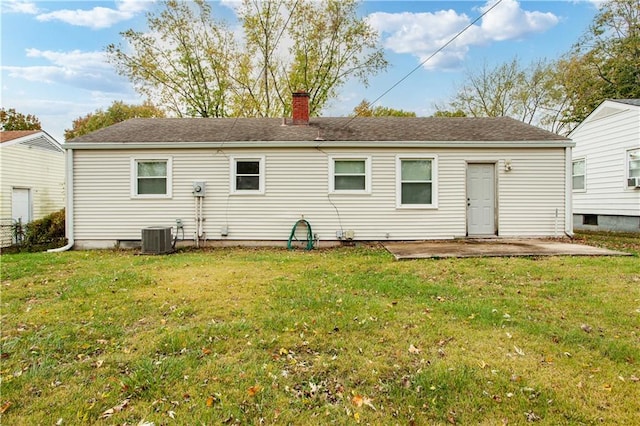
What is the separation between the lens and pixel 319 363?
2965mm

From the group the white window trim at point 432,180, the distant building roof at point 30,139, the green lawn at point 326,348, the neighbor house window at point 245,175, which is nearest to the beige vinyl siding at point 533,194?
the white window trim at point 432,180

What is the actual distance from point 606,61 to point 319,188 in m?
20.7

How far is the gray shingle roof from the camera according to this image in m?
9.51

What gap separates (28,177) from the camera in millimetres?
14812

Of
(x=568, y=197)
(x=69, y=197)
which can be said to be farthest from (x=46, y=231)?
(x=568, y=197)

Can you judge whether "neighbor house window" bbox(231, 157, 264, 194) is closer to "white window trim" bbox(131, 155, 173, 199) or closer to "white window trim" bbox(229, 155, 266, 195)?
"white window trim" bbox(229, 155, 266, 195)

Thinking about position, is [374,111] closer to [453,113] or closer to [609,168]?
[453,113]

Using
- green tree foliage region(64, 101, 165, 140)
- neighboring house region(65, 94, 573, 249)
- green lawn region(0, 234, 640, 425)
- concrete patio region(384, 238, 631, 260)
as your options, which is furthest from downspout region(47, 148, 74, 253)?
green tree foliage region(64, 101, 165, 140)

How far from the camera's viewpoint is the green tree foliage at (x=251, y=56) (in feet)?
65.6

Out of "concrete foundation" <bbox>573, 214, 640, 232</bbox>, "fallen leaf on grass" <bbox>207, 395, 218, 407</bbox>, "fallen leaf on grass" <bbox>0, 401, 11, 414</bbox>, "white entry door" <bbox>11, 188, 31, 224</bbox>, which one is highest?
"white entry door" <bbox>11, 188, 31, 224</bbox>

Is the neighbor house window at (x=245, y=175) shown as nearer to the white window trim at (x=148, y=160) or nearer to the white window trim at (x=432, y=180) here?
the white window trim at (x=148, y=160)

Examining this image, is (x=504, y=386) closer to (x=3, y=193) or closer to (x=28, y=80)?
(x=28, y=80)

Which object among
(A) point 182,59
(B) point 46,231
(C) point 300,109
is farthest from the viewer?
(A) point 182,59

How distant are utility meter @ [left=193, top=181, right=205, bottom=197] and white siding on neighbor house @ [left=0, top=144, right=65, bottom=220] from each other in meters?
10.1
